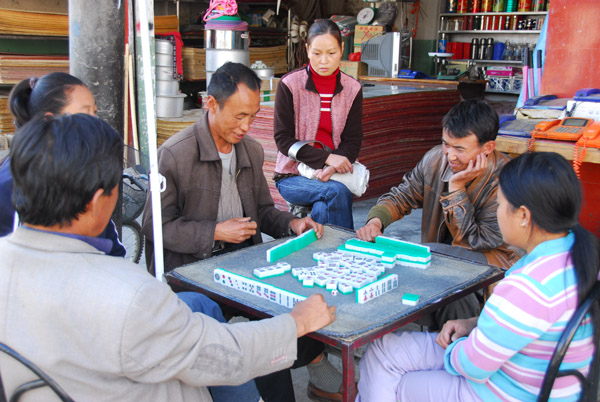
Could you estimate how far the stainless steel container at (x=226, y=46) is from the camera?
23.0ft

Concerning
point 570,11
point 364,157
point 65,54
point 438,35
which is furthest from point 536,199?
point 438,35

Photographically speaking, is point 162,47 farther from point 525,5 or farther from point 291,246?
point 525,5

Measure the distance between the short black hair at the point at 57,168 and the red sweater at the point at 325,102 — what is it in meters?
2.47

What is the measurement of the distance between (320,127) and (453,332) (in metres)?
2.04

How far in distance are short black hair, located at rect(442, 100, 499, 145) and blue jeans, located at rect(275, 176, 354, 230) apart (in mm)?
914

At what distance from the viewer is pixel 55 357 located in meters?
1.35

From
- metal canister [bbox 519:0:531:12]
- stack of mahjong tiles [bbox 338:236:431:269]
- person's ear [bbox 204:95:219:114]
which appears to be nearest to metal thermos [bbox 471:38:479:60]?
metal canister [bbox 519:0:531:12]

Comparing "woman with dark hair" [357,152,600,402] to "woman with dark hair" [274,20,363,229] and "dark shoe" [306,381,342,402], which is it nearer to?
"dark shoe" [306,381,342,402]

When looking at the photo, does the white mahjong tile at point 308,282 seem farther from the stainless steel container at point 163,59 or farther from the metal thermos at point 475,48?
the metal thermos at point 475,48

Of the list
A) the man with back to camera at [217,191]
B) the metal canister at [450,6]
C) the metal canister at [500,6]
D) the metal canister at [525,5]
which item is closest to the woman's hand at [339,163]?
the man with back to camera at [217,191]

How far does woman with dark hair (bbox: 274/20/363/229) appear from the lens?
356 cm

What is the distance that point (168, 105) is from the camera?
698cm

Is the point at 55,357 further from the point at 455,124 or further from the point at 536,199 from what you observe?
the point at 455,124

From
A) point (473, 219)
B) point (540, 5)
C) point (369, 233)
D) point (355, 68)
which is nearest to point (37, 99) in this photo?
point (369, 233)
